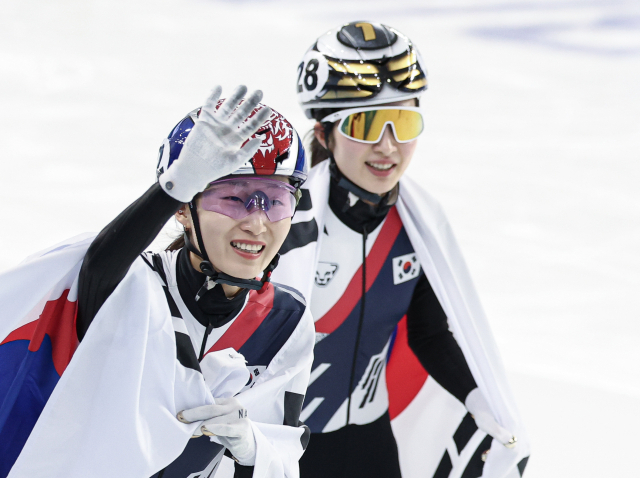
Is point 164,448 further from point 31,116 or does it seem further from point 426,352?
point 31,116

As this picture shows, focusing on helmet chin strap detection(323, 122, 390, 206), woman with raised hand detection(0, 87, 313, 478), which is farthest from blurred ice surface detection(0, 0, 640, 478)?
woman with raised hand detection(0, 87, 313, 478)

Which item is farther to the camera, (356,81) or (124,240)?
(356,81)

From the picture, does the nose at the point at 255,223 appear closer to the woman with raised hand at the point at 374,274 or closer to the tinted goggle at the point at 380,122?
the woman with raised hand at the point at 374,274

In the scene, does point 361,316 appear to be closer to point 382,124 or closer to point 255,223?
point 382,124

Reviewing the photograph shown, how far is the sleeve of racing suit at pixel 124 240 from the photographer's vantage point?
1.65 meters

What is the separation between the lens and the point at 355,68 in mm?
3008

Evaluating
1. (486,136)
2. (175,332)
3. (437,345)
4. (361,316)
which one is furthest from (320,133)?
(486,136)

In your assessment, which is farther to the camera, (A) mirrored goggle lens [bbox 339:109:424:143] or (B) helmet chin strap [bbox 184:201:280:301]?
(A) mirrored goggle lens [bbox 339:109:424:143]

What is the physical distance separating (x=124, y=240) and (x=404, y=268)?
157cm

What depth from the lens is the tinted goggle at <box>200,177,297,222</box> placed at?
198 centimetres

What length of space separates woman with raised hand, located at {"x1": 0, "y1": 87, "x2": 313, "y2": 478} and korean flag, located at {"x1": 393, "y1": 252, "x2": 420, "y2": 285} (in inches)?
37.0

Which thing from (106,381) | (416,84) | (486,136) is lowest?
(106,381)

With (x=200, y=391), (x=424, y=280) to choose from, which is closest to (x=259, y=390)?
(x=200, y=391)

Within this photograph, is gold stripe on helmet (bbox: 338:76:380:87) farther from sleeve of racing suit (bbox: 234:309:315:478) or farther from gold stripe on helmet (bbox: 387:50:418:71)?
sleeve of racing suit (bbox: 234:309:315:478)
